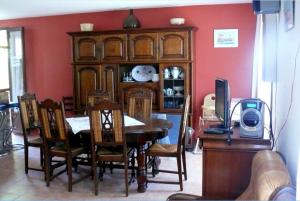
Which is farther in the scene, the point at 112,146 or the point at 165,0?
the point at 165,0

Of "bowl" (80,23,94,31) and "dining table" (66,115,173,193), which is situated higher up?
"bowl" (80,23,94,31)

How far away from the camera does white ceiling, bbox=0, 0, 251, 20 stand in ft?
15.5

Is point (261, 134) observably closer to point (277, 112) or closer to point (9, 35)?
point (277, 112)

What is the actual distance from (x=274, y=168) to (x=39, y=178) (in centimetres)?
304

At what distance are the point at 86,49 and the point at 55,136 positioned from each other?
7.19 feet

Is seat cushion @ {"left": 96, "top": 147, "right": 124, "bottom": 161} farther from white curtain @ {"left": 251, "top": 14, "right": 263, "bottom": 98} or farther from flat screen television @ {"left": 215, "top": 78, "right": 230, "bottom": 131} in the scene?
white curtain @ {"left": 251, "top": 14, "right": 263, "bottom": 98}

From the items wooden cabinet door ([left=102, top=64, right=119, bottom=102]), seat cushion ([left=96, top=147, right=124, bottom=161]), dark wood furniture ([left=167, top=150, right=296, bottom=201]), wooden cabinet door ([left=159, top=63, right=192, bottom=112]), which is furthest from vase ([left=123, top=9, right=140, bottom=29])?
dark wood furniture ([left=167, top=150, right=296, bottom=201])

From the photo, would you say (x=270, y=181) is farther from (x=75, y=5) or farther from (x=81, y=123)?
(x=75, y=5)

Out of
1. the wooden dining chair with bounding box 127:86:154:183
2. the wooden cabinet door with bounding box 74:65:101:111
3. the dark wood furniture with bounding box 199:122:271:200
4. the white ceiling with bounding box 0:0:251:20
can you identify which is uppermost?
the white ceiling with bounding box 0:0:251:20

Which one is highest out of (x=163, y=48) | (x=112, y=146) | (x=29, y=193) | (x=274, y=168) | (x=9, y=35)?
(x=9, y=35)

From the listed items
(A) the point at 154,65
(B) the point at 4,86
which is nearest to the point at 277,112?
(A) the point at 154,65

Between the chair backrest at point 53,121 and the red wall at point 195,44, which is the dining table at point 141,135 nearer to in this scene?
the chair backrest at point 53,121

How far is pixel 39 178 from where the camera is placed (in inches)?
150

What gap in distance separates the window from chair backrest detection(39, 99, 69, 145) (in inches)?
122
